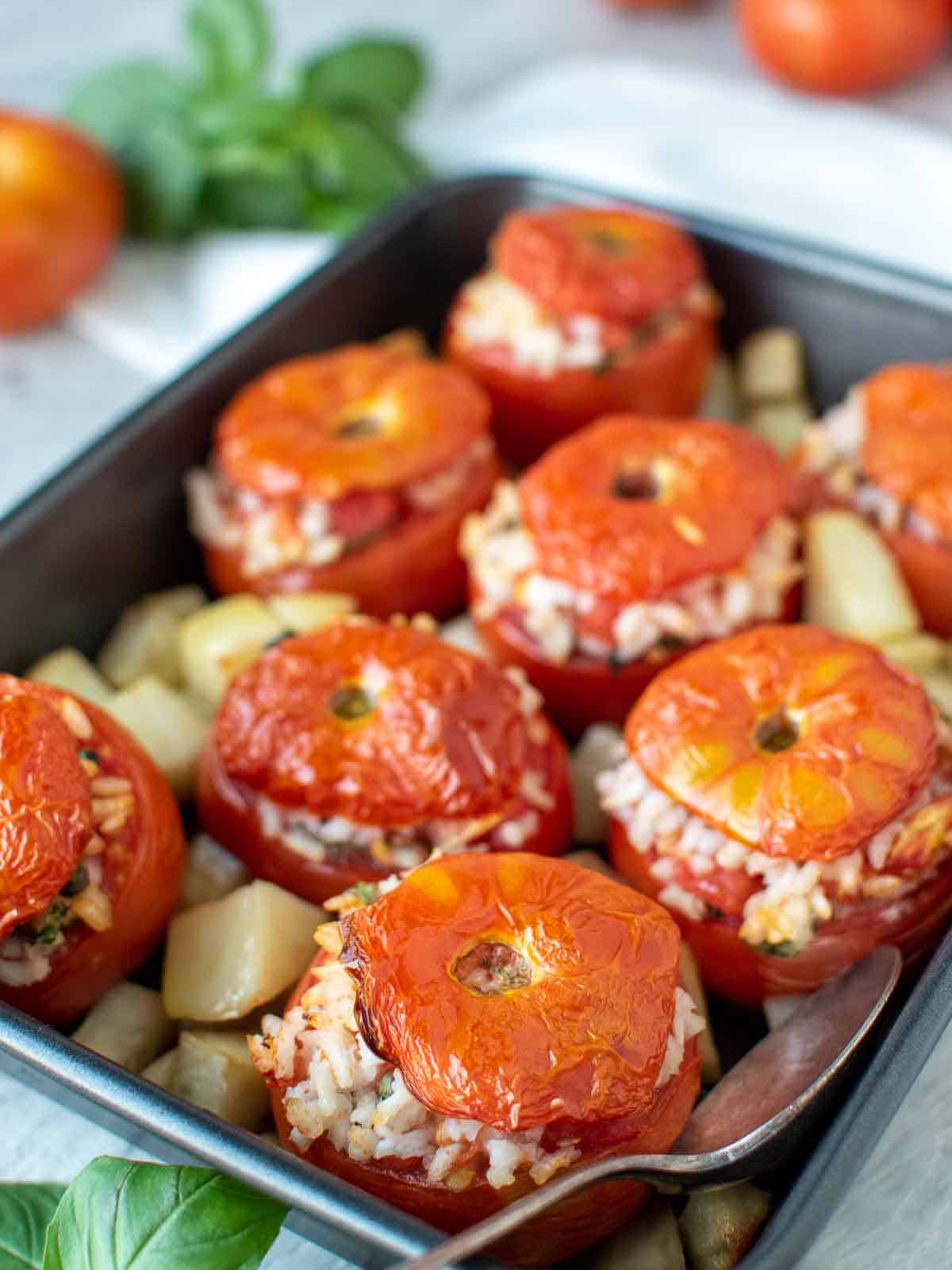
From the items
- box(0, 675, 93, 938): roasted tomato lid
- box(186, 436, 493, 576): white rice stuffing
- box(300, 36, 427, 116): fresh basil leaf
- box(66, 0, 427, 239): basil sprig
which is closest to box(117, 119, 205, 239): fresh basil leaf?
box(66, 0, 427, 239): basil sprig

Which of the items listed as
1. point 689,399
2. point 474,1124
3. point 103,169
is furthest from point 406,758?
point 103,169

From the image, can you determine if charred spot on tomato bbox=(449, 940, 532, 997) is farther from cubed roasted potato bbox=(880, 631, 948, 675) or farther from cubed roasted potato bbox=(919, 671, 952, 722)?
cubed roasted potato bbox=(880, 631, 948, 675)

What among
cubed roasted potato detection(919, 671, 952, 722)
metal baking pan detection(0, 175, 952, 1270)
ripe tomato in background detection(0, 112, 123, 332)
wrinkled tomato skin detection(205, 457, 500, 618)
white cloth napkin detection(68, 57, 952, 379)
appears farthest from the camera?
white cloth napkin detection(68, 57, 952, 379)

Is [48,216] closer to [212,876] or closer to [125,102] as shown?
[125,102]

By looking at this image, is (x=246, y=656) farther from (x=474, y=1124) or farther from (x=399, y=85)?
(x=399, y=85)

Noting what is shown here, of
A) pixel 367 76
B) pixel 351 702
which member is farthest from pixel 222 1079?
pixel 367 76

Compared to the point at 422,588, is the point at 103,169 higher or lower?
higher
